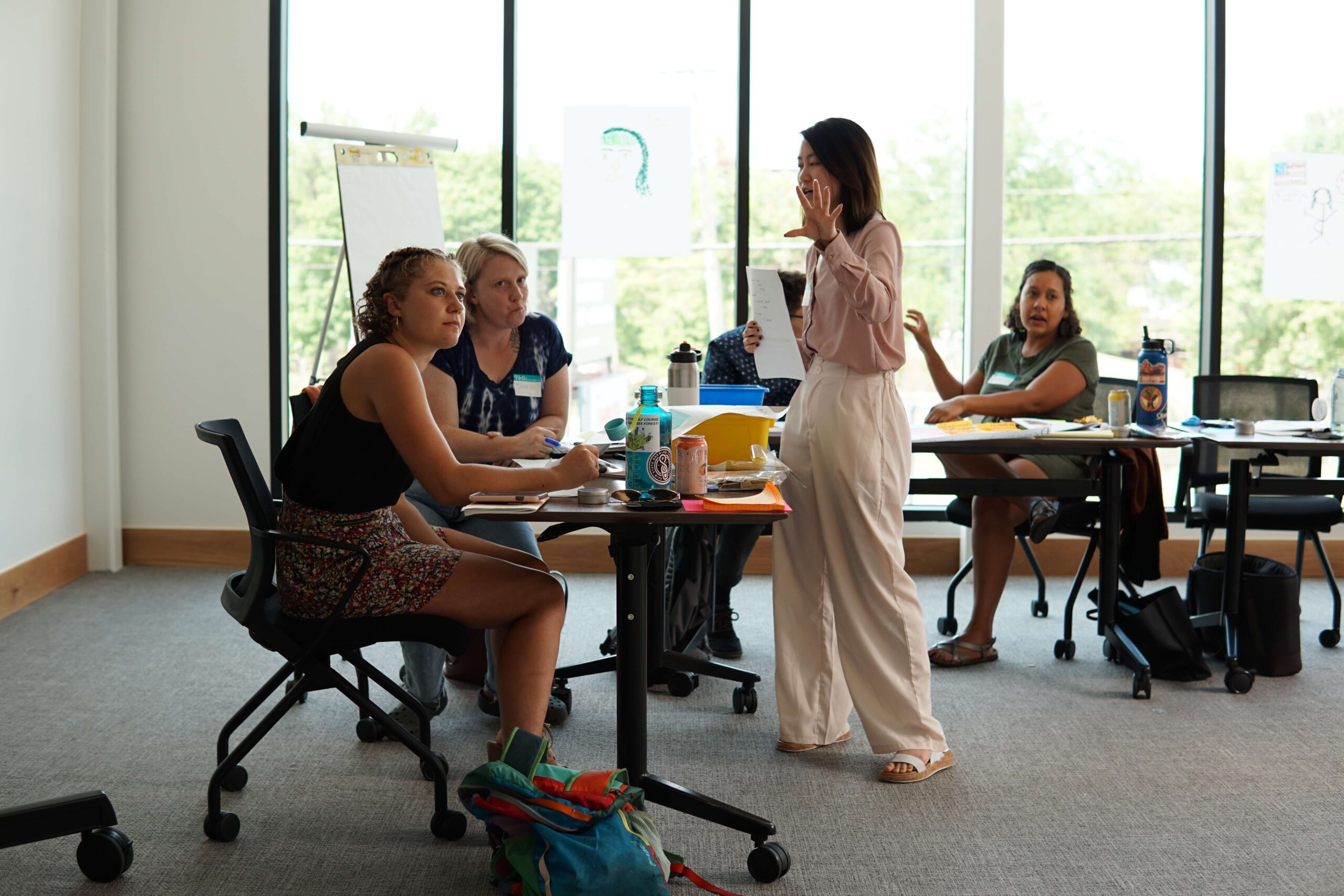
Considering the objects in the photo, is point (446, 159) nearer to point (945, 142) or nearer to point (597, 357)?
point (597, 357)

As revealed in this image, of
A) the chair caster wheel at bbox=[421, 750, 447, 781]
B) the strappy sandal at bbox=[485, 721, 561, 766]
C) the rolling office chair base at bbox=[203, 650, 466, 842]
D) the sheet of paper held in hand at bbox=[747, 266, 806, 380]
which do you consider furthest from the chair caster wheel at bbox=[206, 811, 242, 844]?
the sheet of paper held in hand at bbox=[747, 266, 806, 380]

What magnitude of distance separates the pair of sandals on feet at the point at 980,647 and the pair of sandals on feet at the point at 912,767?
0.92 m

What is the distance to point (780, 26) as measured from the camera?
202 inches

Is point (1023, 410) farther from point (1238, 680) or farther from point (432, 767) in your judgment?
point (432, 767)

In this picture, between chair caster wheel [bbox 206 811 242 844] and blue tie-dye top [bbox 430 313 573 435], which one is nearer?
chair caster wheel [bbox 206 811 242 844]

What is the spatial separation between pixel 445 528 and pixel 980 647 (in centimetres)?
188

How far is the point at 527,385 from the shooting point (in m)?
3.39

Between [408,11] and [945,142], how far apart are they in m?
2.47

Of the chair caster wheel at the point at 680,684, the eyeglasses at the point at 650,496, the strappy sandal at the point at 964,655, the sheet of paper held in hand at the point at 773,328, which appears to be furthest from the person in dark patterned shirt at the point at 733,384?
the eyeglasses at the point at 650,496

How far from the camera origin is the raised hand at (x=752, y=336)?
12.6ft

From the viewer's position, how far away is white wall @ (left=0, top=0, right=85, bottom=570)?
4.26 m

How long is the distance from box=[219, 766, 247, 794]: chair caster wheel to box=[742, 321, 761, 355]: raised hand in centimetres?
201

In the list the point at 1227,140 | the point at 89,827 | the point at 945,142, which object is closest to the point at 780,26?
the point at 945,142

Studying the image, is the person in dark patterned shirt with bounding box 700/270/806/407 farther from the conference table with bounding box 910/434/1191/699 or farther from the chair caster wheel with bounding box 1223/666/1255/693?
the chair caster wheel with bounding box 1223/666/1255/693
